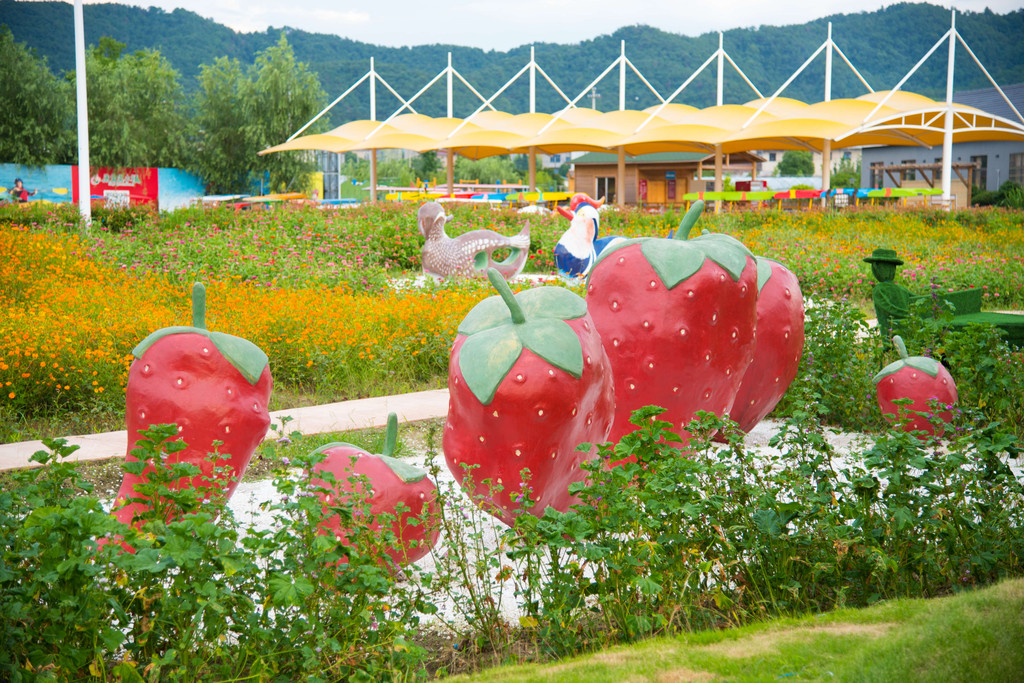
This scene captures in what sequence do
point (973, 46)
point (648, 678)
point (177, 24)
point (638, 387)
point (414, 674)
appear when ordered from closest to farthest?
point (648, 678) < point (414, 674) < point (638, 387) < point (973, 46) < point (177, 24)

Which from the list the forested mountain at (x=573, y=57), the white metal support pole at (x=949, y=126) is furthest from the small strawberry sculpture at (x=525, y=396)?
the forested mountain at (x=573, y=57)

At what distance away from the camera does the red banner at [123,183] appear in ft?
112

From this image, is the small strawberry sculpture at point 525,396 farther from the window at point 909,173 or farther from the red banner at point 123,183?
the window at point 909,173

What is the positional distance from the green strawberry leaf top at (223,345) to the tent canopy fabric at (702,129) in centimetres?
2282

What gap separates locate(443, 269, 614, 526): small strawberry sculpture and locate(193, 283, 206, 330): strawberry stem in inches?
37.1

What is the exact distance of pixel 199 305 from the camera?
3.10 meters

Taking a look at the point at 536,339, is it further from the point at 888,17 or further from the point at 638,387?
the point at 888,17

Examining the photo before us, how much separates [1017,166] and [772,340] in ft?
130

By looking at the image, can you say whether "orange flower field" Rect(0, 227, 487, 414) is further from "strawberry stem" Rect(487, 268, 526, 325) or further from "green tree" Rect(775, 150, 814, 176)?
"green tree" Rect(775, 150, 814, 176)

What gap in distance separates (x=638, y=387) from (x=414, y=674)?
5.26 feet

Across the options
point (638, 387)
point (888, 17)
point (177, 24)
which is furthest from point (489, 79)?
point (638, 387)

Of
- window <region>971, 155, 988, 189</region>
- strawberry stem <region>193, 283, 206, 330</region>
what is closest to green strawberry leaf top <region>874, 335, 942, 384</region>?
strawberry stem <region>193, 283, 206, 330</region>

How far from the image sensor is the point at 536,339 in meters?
3.06

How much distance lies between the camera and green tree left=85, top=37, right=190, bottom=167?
3666cm
